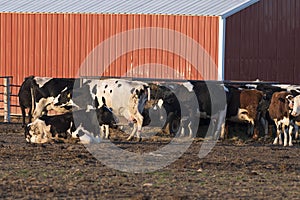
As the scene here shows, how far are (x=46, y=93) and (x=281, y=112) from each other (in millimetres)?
6087

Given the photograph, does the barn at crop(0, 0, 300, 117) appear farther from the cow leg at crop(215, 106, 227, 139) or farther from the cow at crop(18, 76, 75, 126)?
the cow leg at crop(215, 106, 227, 139)

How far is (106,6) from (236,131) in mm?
8555

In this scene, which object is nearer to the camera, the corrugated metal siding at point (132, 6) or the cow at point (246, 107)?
the cow at point (246, 107)

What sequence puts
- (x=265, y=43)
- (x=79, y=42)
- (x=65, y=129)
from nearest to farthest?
1. (x=65, y=129)
2. (x=265, y=43)
3. (x=79, y=42)

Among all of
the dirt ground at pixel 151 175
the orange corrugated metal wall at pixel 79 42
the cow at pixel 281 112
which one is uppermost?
the orange corrugated metal wall at pixel 79 42

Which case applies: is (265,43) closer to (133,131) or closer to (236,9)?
(236,9)

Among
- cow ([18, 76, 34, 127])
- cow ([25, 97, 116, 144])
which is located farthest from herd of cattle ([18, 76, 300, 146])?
cow ([25, 97, 116, 144])

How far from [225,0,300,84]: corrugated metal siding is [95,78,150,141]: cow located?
628 centimetres

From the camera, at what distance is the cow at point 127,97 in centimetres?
2022

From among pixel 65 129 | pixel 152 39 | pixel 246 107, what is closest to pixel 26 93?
pixel 65 129

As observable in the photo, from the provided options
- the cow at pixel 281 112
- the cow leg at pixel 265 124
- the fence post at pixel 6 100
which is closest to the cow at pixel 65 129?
the cow at pixel 281 112

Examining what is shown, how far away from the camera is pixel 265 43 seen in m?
27.5

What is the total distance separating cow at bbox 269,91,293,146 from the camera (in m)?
19.4

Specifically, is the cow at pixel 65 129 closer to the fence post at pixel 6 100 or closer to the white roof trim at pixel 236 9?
the fence post at pixel 6 100
